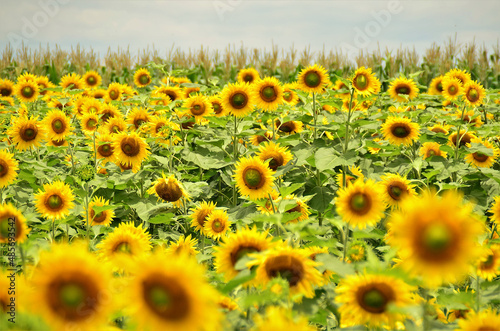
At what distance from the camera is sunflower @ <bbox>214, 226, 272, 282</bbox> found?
1457 mm

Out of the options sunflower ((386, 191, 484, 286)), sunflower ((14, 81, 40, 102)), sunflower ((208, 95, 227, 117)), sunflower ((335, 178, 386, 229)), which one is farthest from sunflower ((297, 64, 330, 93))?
sunflower ((14, 81, 40, 102))

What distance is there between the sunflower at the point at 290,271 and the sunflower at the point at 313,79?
98.5 inches

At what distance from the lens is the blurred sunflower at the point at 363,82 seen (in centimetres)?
311

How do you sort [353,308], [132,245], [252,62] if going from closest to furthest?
[353,308] → [132,245] → [252,62]

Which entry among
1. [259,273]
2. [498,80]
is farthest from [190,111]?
[498,80]

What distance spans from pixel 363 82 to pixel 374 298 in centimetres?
220

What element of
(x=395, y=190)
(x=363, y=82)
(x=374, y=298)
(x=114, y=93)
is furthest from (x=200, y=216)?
(x=114, y=93)

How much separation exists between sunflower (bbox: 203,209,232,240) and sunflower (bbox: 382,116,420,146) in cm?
181

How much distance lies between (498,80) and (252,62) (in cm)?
788

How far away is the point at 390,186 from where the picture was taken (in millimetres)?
2555

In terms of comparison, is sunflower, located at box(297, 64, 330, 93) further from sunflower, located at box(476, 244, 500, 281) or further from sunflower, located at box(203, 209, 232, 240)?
sunflower, located at box(476, 244, 500, 281)

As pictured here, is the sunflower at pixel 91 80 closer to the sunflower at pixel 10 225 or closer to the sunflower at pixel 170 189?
the sunflower at pixel 170 189

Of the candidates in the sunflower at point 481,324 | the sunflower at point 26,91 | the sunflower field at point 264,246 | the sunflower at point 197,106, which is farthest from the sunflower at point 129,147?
the sunflower at point 26,91

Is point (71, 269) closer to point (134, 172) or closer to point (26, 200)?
point (134, 172)
